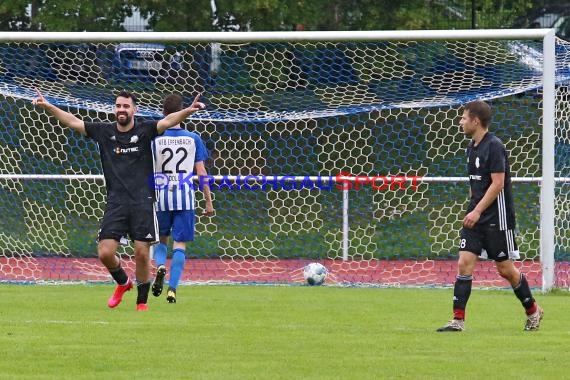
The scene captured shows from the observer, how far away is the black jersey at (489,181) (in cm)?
1012

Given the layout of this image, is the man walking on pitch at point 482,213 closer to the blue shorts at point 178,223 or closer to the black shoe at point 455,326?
the black shoe at point 455,326

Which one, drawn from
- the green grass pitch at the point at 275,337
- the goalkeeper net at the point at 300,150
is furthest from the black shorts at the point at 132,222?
the goalkeeper net at the point at 300,150

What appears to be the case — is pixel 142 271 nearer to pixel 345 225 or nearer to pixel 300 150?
pixel 345 225

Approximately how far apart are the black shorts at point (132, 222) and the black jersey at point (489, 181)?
292 cm

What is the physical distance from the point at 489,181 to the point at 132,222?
10.7ft

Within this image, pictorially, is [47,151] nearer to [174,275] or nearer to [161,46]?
[161,46]

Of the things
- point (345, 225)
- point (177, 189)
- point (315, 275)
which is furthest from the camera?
point (345, 225)

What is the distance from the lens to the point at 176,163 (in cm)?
1288

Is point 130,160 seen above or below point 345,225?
above

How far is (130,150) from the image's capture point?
1161 centimetres

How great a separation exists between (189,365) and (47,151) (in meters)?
9.59

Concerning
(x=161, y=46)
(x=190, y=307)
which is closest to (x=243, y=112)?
(x=161, y=46)

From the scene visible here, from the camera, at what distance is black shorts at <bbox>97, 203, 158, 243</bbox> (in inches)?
456

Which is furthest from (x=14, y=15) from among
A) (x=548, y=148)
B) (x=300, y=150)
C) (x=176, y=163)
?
(x=548, y=148)
